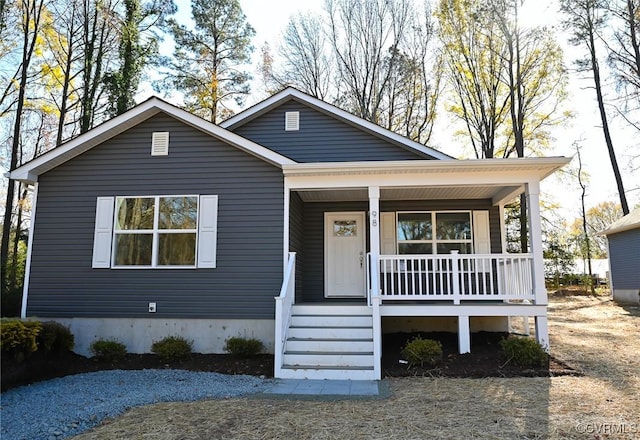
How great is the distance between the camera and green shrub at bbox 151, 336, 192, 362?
290 inches

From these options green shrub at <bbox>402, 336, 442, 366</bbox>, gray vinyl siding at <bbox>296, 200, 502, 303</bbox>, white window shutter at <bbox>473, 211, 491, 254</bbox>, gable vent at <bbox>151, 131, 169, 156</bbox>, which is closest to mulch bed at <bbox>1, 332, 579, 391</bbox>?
green shrub at <bbox>402, 336, 442, 366</bbox>

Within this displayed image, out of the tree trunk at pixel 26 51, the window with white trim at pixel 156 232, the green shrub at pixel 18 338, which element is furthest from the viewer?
the tree trunk at pixel 26 51

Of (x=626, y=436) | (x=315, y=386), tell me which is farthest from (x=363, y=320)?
(x=626, y=436)

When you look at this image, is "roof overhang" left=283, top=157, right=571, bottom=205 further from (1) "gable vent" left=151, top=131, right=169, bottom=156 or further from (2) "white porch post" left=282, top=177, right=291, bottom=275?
(1) "gable vent" left=151, top=131, right=169, bottom=156

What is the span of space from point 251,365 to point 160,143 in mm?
4495

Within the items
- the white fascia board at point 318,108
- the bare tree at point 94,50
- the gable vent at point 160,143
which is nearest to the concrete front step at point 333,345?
the gable vent at point 160,143

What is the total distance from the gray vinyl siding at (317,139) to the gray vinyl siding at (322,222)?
114 centimetres

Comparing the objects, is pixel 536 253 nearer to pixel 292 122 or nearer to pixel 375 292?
pixel 375 292

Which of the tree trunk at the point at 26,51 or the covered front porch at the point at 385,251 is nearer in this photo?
the covered front porch at the point at 385,251

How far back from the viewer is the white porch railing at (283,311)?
6570 mm

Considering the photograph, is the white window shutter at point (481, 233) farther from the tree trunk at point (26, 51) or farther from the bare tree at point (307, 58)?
the tree trunk at point (26, 51)

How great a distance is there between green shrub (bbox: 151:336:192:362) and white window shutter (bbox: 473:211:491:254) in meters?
6.37

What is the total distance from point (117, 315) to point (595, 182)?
2900cm

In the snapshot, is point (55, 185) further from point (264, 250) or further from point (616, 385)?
point (616, 385)
